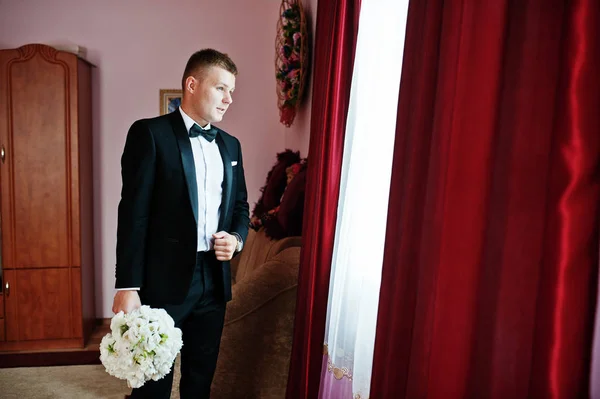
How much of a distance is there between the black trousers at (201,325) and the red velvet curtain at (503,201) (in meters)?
0.88

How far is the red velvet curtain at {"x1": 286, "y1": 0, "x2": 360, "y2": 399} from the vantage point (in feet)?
5.59

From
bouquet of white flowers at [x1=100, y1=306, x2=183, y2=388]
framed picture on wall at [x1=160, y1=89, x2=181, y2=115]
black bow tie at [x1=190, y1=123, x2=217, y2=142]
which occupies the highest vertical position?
framed picture on wall at [x1=160, y1=89, x2=181, y2=115]

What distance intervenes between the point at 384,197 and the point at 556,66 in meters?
0.78

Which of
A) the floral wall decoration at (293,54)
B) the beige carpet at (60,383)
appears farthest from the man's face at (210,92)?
the beige carpet at (60,383)

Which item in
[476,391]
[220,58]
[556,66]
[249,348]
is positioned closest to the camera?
[556,66]

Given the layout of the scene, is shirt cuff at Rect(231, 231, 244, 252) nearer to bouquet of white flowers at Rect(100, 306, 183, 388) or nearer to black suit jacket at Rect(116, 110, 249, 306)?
black suit jacket at Rect(116, 110, 249, 306)

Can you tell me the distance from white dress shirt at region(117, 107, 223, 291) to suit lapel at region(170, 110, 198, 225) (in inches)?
1.3

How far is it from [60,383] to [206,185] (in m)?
2.06

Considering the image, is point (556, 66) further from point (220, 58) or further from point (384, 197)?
point (220, 58)

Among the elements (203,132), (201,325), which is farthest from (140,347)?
(203,132)

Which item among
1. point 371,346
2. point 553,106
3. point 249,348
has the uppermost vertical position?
point 553,106

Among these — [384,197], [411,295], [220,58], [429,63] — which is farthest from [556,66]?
[220,58]

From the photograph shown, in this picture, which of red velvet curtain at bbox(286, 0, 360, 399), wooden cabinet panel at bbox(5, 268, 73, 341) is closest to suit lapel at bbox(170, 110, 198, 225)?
red velvet curtain at bbox(286, 0, 360, 399)

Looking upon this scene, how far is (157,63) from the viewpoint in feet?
12.6
